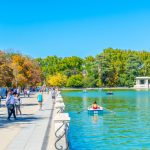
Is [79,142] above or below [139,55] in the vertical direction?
below

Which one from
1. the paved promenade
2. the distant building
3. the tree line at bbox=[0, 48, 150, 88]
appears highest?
the tree line at bbox=[0, 48, 150, 88]

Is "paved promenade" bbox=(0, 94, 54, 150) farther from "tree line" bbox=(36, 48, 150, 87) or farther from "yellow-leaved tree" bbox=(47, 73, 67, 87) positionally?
"yellow-leaved tree" bbox=(47, 73, 67, 87)

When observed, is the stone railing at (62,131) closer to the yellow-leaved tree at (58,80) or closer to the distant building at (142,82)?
the distant building at (142,82)

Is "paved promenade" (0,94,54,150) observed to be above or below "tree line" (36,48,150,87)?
below

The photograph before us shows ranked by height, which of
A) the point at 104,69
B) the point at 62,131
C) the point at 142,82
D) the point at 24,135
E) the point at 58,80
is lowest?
the point at 24,135

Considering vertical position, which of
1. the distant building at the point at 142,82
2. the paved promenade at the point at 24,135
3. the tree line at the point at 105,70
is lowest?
the paved promenade at the point at 24,135

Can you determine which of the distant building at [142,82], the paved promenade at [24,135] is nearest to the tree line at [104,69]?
the distant building at [142,82]

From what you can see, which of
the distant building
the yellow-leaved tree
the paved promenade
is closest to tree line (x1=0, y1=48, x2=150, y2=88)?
the yellow-leaved tree

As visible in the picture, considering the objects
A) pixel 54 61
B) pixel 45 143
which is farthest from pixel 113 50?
pixel 45 143

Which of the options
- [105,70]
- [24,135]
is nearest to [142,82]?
[105,70]

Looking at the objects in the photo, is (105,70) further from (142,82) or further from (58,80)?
(58,80)

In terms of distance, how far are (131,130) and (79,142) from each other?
19.0ft

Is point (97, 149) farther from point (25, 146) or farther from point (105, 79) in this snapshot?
point (105, 79)

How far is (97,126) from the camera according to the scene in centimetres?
2853
